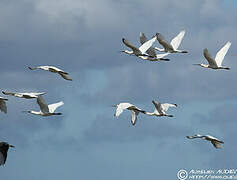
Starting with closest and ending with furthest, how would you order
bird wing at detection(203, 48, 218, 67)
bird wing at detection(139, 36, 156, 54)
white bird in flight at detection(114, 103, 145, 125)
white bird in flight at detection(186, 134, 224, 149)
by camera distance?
bird wing at detection(203, 48, 218, 67), white bird in flight at detection(186, 134, 224, 149), bird wing at detection(139, 36, 156, 54), white bird in flight at detection(114, 103, 145, 125)

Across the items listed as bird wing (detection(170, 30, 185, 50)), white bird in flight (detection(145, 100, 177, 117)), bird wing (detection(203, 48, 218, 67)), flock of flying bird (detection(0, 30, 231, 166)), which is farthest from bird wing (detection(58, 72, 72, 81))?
white bird in flight (detection(145, 100, 177, 117))

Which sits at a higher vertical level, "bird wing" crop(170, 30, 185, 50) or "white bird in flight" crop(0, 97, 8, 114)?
"bird wing" crop(170, 30, 185, 50)

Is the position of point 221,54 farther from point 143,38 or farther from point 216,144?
point 216,144

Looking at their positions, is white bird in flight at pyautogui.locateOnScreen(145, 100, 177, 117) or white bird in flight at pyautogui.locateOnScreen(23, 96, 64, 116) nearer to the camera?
white bird in flight at pyautogui.locateOnScreen(23, 96, 64, 116)

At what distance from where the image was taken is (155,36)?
6122 cm

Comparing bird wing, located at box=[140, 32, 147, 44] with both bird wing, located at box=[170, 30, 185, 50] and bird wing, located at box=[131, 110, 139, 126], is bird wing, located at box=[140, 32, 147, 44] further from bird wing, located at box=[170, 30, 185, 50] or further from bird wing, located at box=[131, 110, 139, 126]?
bird wing, located at box=[131, 110, 139, 126]


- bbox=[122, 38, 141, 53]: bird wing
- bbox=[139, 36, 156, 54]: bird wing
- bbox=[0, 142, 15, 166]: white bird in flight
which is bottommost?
bbox=[0, 142, 15, 166]: white bird in flight

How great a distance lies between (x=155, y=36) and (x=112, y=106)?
793 centimetres

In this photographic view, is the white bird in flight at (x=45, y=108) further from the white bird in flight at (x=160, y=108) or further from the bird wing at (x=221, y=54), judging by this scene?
the bird wing at (x=221, y=54)

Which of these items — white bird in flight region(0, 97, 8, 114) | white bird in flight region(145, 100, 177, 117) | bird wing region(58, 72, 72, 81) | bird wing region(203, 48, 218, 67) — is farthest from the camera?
white bird in flight region(145, 100, 177, 117)

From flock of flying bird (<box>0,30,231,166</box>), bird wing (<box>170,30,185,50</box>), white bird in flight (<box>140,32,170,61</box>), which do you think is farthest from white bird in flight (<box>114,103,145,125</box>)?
bird wing (<box>170,30,185,50</box>)

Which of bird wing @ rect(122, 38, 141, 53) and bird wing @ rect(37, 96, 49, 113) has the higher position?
bird wing @ rect(122, 38, 141, 53)

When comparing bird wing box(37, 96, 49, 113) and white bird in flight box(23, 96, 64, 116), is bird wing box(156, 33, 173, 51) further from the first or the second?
bird wing box(37, 96, 49, 113)

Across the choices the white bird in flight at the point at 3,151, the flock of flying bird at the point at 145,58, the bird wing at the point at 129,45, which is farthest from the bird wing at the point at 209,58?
the white bird in flight at the point at 3,151
